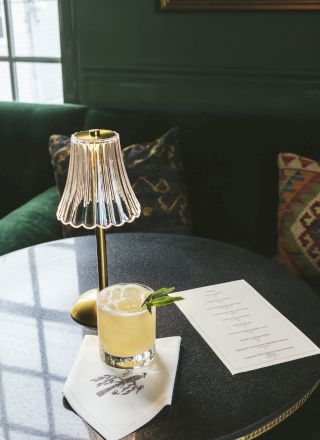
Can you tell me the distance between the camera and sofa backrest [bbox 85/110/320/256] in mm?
1495

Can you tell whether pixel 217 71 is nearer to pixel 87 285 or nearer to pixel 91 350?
pixel 87 285

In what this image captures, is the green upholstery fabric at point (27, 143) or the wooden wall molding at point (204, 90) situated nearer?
the wooden wall molding at point (204, 90)

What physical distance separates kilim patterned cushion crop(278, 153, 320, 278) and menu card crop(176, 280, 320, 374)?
16.9 inches

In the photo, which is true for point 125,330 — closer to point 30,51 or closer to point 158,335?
point 158,335

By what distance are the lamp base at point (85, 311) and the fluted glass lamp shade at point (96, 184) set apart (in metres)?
0.15

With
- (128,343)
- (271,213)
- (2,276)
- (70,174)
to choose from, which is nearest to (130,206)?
(70,174)

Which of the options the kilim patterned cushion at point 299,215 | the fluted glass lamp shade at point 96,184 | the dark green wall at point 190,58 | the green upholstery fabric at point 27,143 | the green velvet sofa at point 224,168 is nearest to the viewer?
the fluted glass lamp shade at point 96,184

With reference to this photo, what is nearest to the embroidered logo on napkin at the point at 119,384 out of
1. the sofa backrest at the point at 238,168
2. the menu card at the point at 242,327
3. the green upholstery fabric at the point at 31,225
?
the menu card at the point at 242,327

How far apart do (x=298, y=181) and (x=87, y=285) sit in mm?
634

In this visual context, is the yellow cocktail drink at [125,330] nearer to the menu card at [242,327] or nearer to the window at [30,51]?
the menu card at [242,327]

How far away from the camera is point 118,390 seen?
72 cm

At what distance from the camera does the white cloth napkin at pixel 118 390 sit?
0.67m

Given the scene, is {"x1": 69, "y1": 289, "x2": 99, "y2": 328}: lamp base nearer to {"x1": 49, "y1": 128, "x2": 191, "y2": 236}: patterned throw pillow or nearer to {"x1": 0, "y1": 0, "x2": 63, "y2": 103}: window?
{"x1": 49, "y1": 128, "x2": 191, "y2": 236}: patterned throw pillow

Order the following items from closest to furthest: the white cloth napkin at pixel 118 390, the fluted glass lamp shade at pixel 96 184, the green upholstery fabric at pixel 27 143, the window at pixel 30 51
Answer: the white cloth napkin at pixel 118 390 < the fluted glass lamp shade at pixel 96 184 < the green upholstery fabric at pixel 27 143 < the window at pixel 30 51
